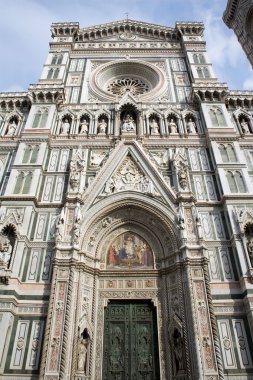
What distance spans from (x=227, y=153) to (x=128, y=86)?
283 inches

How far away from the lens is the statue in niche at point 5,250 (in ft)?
32.1

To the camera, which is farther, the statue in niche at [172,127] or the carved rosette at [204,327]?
the statue in niche at [172,127]

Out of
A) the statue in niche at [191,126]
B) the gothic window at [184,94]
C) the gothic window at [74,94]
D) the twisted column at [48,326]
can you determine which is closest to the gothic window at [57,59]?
the gothic window at [74,94]

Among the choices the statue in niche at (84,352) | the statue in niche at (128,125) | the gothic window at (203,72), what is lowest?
the statue in niche at (84,352)

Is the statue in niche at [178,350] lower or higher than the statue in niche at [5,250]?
lower

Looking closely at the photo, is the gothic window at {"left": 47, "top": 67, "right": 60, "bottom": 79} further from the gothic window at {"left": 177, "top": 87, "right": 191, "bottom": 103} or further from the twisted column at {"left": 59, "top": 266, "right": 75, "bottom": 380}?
the twisted column at {"left": 59, "top": 266, "right": 75, "bottom": 380}

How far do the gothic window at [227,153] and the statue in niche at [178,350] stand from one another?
6.42 m

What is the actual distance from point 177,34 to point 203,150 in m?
9.71

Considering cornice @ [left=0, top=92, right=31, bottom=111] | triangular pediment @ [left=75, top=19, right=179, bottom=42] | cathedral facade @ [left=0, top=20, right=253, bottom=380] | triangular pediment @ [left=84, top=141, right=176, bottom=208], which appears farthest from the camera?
triangular pediment @ [left=75, top=19, right=179, bottom=42]

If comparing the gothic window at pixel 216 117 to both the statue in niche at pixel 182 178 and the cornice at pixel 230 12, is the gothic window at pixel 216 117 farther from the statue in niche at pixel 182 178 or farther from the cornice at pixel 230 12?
the cornice at pixel 230 12

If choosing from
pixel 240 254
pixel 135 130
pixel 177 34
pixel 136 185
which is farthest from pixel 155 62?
pixel 240 254

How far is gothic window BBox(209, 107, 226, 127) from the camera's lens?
14.0m

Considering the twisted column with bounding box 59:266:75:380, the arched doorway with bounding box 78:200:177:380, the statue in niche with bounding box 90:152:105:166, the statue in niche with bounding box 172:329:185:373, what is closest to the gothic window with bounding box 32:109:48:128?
the statue in niche with bounding box 90:152:105:166

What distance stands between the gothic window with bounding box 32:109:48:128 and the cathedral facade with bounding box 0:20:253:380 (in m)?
0.16
